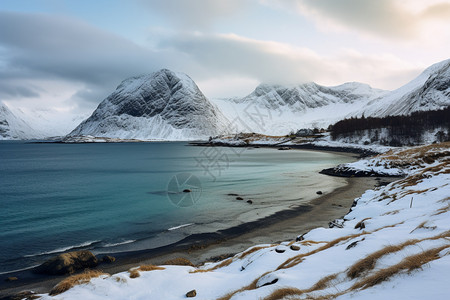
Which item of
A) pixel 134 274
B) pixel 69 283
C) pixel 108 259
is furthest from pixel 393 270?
pixel 108 259

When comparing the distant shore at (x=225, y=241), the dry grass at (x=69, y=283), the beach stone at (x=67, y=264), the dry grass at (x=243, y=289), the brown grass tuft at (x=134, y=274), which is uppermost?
the dry grass at (x=243, y=289)

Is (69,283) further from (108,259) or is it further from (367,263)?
(367,263)

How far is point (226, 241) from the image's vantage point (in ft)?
68.7

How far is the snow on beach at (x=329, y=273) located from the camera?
6105 millimetres

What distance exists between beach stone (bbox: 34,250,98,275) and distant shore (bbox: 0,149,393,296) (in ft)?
1.45

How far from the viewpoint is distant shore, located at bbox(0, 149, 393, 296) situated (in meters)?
15.1

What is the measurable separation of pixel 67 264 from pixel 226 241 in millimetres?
10841

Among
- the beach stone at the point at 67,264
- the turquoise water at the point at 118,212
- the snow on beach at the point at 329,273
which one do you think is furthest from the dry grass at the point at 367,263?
the turquoise water at the point at 118,212

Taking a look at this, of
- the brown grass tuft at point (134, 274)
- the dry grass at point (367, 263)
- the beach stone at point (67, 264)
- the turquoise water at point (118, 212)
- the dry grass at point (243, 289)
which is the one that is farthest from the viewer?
the turquoise water at point (118, 212)

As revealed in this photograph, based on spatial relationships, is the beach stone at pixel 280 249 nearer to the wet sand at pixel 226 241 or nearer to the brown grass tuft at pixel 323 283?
the brown grass tuft at pixel 323 283

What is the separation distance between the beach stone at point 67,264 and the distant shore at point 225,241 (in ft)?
1.45

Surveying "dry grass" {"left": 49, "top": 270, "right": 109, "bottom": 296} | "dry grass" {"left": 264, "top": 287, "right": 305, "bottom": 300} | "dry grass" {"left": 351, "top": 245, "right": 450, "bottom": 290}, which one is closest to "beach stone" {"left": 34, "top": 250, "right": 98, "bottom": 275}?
"dry grass" {"left": 49, "top": 270, "right": 109, "bottom": 296}

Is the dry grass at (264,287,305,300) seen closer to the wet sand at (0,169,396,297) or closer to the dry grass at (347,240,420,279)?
the dry grass at (347,240,420,279)

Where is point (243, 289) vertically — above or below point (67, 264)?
above
